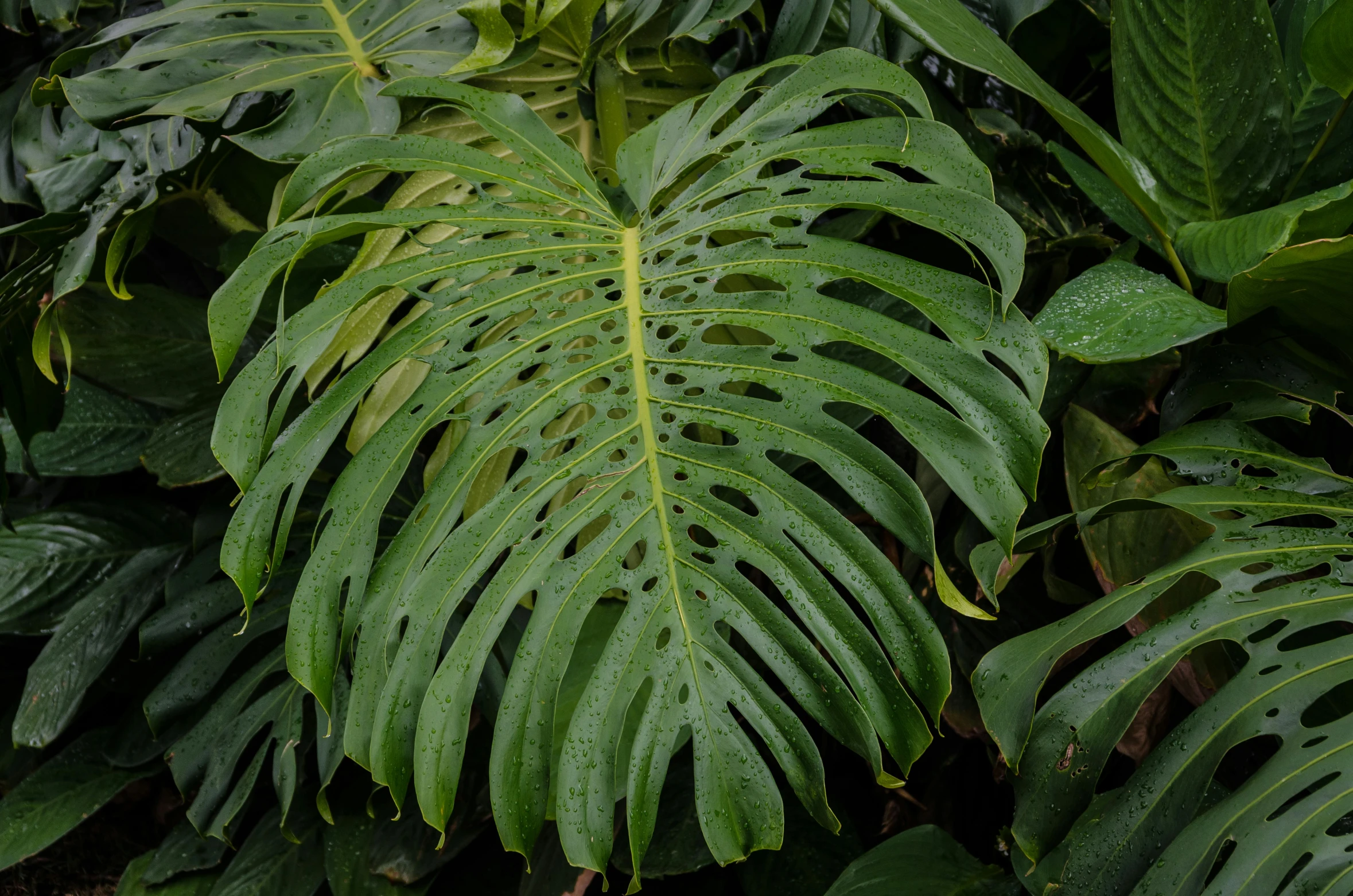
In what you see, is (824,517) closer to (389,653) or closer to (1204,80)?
(389,653)

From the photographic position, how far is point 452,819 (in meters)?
1.12

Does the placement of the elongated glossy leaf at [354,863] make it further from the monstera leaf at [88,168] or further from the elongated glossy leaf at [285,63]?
the elongated glossy leaf at [285,63]

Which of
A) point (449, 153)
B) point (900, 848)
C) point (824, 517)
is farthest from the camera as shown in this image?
point (900, 848)

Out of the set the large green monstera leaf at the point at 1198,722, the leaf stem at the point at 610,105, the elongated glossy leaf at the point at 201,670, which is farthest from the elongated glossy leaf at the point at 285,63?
the large green monstera leaf at the point at 1198,722

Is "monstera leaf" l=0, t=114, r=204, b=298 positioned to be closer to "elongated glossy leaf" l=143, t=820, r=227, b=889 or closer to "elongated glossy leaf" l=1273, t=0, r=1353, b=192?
"elongated glossy leaf" l=143, t=820, r=227, b=889

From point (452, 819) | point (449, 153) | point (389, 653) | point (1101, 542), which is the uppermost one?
point (449, 153)

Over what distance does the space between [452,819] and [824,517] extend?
→ 746 mm

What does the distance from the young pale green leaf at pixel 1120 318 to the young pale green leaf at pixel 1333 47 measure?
22 centimetres

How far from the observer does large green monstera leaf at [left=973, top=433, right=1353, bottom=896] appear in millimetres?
597

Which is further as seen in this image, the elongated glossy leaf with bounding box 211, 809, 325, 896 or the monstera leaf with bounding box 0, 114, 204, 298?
the elongated glossy leaf with bounding box 211, 809, 325, 896

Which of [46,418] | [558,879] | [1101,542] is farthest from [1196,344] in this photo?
[46,418]

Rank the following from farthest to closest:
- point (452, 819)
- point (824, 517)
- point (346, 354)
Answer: point (452, 819), point (346, 354), point (824, 517)

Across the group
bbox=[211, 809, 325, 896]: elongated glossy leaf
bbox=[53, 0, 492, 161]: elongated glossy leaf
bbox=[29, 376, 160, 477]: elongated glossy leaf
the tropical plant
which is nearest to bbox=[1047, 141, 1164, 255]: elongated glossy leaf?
the tropical plant

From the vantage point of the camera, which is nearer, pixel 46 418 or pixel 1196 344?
pixel 1196 344
